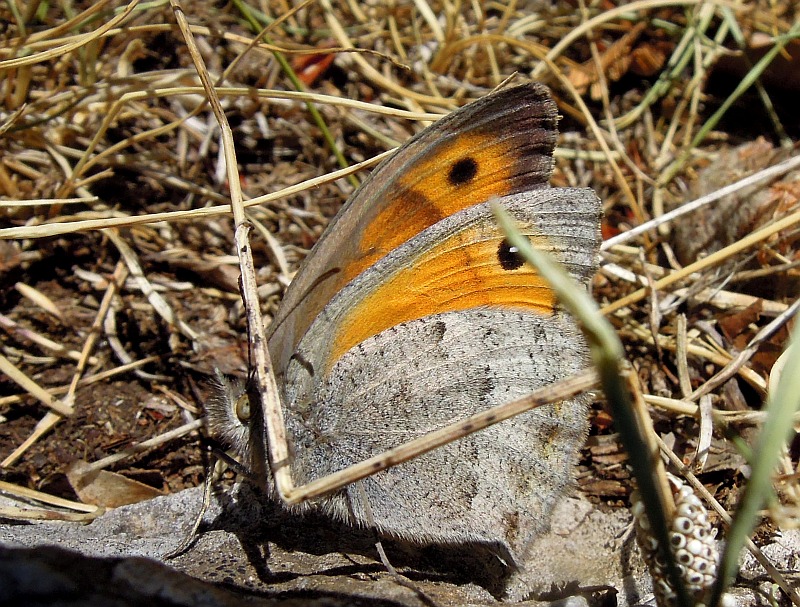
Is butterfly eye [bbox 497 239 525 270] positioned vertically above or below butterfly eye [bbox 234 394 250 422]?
above

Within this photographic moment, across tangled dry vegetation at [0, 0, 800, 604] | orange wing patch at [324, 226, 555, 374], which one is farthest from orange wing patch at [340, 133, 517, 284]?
tangled dry vegetation at [0, 0, 800, 604]

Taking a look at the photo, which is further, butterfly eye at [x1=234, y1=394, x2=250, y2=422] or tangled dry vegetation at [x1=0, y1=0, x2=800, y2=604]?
tangled dry vegetation at [x1=0, y1=0, x2=800, y2=604]

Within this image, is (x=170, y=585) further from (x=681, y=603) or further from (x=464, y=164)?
(x=464, y=164)

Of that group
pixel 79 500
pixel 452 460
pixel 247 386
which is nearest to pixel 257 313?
pixel 247 386

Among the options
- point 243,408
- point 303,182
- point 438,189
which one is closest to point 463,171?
point 438,189

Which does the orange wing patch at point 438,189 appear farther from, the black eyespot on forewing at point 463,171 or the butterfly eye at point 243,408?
the butterfly eye at point 243,408

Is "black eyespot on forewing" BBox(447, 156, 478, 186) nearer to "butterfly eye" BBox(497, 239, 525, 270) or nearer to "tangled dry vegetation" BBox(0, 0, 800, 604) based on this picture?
"butterfly eye" BBox(497, 239, 525, 270)

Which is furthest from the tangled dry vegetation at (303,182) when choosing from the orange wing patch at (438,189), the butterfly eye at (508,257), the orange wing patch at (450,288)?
the butterfly eye at (508,257)
